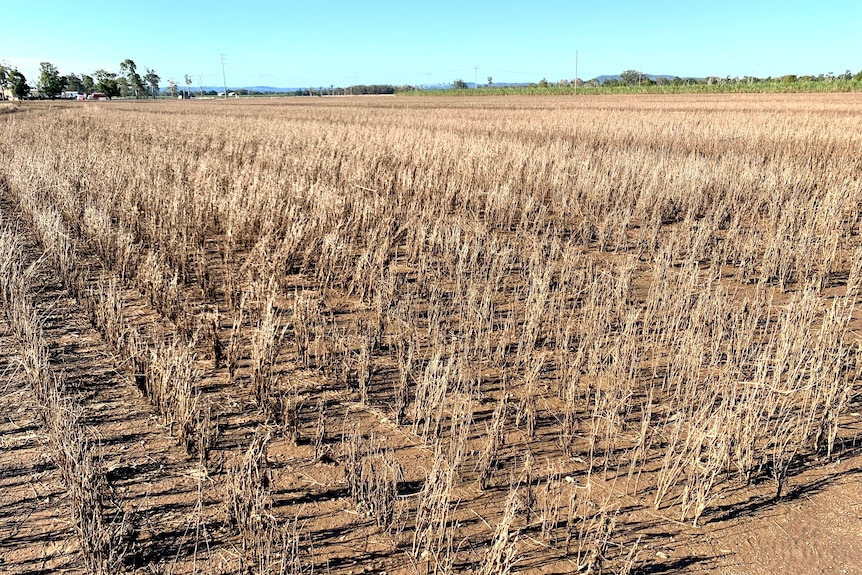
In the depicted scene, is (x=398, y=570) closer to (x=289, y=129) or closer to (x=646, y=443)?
(x=646, y=443)

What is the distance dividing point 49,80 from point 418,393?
416 feet

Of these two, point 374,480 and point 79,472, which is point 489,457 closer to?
point 374,480

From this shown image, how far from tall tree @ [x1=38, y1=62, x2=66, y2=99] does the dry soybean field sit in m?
119

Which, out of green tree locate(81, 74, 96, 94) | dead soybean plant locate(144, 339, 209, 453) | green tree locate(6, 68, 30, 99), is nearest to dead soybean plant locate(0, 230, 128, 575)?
dead soybean plant locate(144, 339, 209, 453)

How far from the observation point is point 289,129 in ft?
60.6

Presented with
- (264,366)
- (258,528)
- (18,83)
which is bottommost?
(258,528)

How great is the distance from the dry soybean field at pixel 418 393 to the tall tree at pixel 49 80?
118858 millimetres

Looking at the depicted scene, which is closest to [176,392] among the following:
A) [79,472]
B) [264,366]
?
[264,366]

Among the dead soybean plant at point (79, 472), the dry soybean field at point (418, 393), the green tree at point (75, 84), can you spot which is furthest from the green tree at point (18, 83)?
the dead soybean plant at point (79, 472)

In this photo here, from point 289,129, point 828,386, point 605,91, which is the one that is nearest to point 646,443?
point 828,386

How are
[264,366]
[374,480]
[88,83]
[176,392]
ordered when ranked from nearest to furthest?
[374,480] → [176,392] → [264,366] → [88,83]

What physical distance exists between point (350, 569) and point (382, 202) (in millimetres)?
6249

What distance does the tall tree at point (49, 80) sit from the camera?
328 feet

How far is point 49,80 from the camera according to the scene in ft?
328
